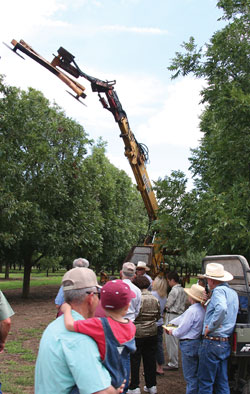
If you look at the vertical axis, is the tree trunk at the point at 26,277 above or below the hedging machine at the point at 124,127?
below

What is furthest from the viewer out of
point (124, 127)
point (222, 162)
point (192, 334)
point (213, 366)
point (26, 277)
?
point (26, 277)

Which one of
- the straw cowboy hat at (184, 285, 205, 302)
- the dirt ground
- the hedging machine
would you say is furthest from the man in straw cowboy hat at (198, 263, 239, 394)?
the hedging machine

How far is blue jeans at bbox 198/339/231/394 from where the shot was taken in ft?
17.0

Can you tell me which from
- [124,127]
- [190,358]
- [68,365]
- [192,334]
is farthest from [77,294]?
[124,127]

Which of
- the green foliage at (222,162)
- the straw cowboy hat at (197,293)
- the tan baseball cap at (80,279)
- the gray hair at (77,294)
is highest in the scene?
the green foliage at (222,162)

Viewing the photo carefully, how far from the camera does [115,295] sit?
9.35ft

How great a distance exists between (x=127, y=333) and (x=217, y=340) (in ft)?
8.80

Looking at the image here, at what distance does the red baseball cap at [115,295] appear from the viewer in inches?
112

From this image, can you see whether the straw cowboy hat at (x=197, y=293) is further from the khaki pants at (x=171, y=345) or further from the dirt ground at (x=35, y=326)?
the khaki pants at (x=171, y=345)

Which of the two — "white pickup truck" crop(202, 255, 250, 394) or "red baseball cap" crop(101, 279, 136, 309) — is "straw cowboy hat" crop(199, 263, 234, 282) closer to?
"white pickup truck" crop(202, 255, 250, 394)

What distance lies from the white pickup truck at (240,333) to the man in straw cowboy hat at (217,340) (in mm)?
121

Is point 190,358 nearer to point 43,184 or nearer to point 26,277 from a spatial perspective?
point 43,184

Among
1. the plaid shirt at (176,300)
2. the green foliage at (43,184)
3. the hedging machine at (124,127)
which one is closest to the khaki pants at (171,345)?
the plaid shirt at (176,300)

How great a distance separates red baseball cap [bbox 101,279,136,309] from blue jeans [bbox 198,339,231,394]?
2758mm
